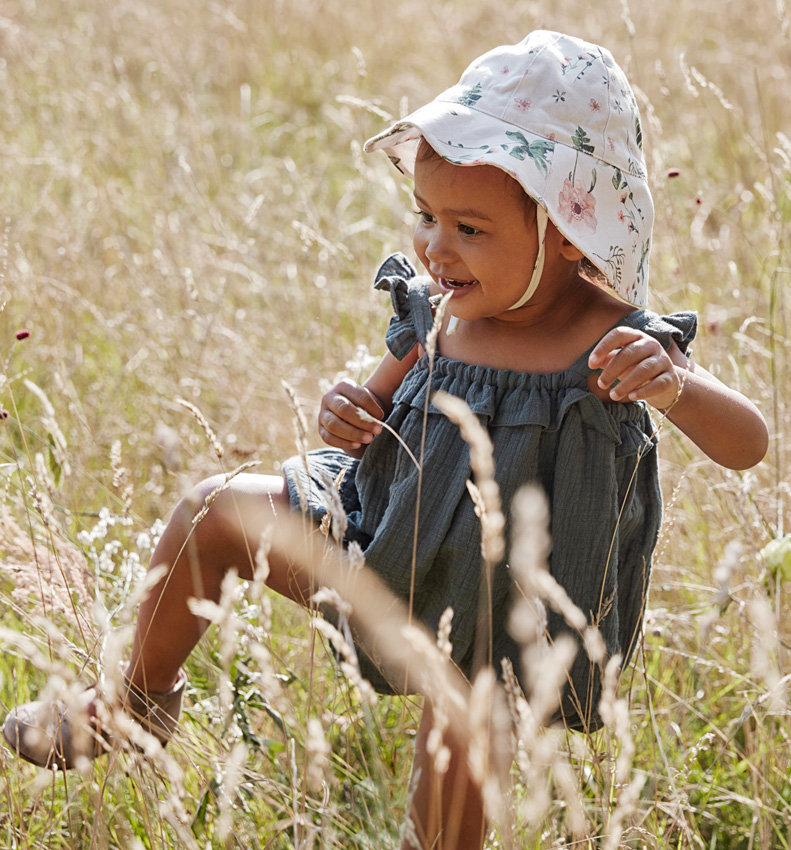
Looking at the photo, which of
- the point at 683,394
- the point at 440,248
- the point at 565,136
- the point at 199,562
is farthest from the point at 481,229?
the point at 199,562

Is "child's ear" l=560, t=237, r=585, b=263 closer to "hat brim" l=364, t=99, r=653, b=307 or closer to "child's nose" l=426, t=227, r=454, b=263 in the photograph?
"hat brim" l=364, t=99, r=653, b=307

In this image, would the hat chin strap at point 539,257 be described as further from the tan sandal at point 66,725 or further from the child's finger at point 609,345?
the tan sandal at point 66,725

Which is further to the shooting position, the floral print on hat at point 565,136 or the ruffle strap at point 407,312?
the ruffle strap at point 407,312

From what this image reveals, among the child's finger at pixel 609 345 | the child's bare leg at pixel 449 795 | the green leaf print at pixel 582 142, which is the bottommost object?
the child's bare leg at pixel 449 795

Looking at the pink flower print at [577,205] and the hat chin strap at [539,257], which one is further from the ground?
the pink flower print at [577,205]

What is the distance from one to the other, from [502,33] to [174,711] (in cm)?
436

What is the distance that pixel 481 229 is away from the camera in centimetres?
159

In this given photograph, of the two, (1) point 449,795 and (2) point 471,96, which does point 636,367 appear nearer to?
(2) point 471,96

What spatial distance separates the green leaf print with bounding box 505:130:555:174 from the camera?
1.53m

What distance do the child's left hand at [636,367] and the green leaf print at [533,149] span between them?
0.30m

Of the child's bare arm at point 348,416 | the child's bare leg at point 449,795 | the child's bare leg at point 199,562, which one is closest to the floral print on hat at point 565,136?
the child's bare arm at point 348,416

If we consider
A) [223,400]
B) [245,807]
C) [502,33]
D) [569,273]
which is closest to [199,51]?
[502,33]

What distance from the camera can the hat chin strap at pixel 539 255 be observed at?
159 centimetres

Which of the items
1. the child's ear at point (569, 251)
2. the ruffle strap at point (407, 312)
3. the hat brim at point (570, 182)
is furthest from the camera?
the ruffle strap at point (407, 312)
